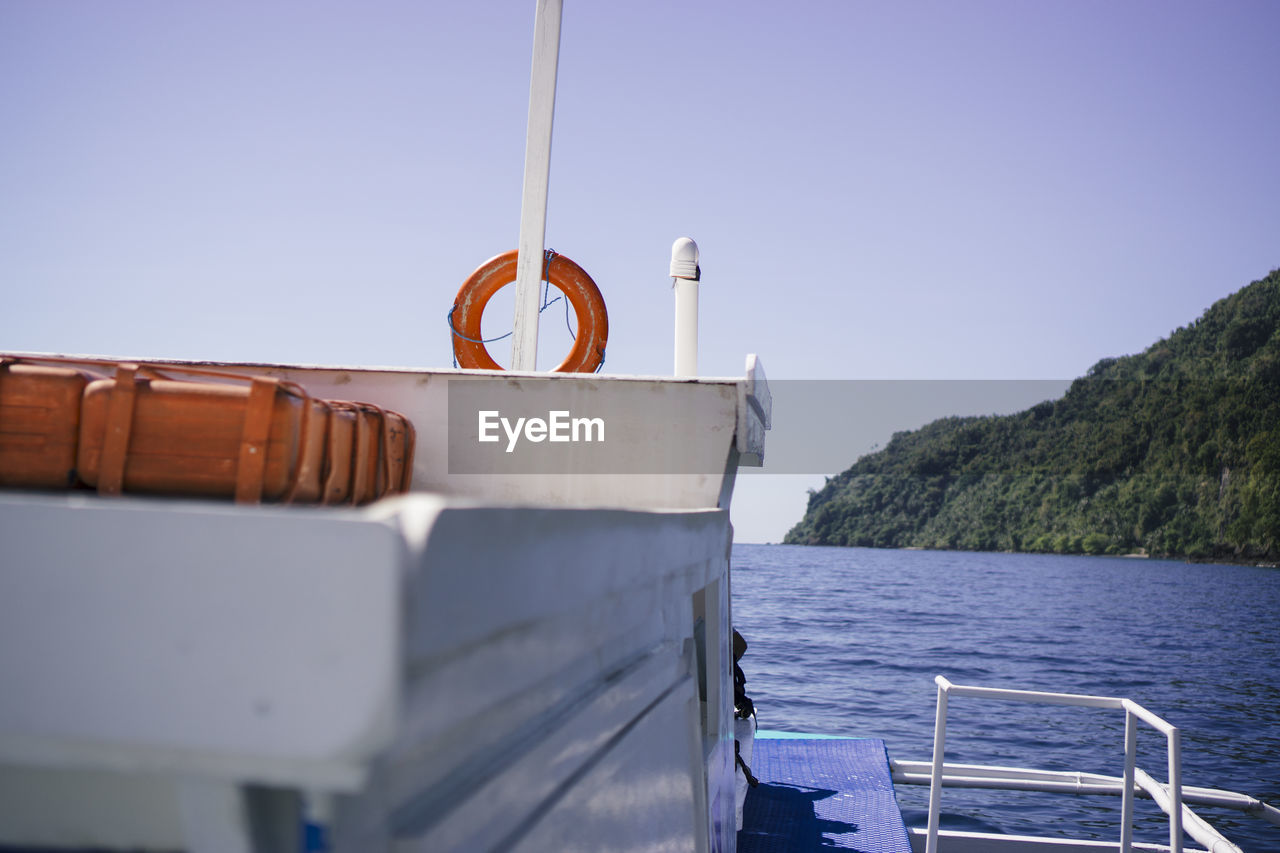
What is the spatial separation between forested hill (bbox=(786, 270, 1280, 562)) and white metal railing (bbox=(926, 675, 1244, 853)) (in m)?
90.6

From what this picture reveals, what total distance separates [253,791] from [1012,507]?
10850 cm

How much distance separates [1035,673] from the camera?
30000 millimetres

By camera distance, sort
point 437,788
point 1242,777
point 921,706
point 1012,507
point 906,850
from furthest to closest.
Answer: point 1012,507 → point 921,706 → point 1242,777 → point 906,850 → point 437,788

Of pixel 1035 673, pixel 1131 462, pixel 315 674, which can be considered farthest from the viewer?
pixel 1131 462

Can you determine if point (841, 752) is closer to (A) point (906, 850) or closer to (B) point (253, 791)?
(A) point (906, 850)

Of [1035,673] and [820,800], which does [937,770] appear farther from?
[1035,673]

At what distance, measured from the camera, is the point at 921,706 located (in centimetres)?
2233

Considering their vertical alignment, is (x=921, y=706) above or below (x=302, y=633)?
below

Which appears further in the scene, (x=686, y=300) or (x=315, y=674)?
(x=686, y=300)

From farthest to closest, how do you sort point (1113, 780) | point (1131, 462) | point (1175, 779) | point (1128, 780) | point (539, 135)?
point (1131, 462) → point (1113, 780) → point (539, 135) → point (1128, 780) → point (1175, 779)

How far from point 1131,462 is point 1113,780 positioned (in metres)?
95.4

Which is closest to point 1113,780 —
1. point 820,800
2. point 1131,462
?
point 820,800

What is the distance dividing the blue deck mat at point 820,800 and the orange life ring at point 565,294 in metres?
2.85

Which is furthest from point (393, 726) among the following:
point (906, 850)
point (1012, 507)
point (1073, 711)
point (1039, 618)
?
point (1012, 507)
